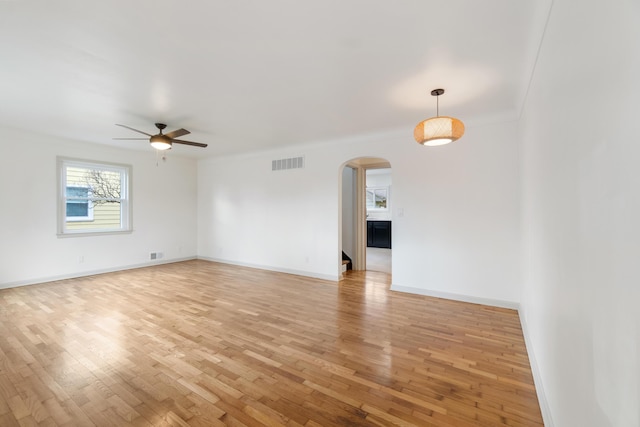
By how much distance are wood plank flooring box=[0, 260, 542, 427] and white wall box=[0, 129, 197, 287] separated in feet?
2.99

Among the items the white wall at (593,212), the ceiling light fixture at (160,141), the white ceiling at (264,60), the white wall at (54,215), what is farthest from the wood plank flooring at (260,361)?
the white ceiling at (264,60)

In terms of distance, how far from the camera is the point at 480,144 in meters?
3.66

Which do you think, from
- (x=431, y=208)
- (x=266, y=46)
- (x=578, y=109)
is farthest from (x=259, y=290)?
(x=578, y=109)

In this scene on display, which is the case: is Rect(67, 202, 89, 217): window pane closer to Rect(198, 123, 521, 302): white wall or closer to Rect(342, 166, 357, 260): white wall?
Rect(198, 123, 521, 302): white wall

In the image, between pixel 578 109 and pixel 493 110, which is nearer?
pixel 578 109

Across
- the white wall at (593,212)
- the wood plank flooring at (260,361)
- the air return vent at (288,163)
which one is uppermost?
the air return vent at (288,163)

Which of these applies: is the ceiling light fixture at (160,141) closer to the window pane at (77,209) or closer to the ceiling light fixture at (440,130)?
the window pane at (77,209)

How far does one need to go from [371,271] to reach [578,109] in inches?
195

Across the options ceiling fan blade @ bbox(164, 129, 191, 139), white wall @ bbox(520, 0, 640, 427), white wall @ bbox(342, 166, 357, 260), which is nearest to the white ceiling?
ceiling fan blade @ bbox(164, 129, 191, 139)

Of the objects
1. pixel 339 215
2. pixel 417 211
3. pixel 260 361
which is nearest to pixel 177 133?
pixel 339 215

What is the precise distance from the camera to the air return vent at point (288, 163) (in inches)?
210

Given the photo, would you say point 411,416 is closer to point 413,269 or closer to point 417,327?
point 417,327

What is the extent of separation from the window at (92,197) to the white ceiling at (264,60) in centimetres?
145

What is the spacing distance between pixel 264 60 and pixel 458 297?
386cm
